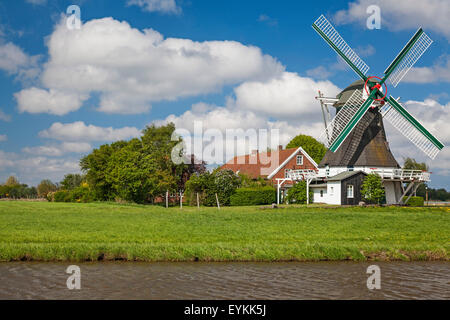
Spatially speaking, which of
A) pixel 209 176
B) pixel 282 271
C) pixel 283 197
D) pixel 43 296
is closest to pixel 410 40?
pixel 283 197

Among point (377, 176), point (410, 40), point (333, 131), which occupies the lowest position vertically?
point (377, 176)

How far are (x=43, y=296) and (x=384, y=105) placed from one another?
3495 cm

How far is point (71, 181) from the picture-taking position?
7800cm

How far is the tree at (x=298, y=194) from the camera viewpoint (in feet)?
137

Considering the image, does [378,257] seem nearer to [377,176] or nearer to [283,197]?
[377,176]

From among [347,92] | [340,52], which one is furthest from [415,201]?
[340,52]

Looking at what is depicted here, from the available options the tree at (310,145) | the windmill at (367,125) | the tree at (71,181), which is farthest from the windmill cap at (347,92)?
the tree at (71,181)

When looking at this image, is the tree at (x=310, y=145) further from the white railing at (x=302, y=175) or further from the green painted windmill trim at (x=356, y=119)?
the green painted windmill trim at (x=356, y=119)

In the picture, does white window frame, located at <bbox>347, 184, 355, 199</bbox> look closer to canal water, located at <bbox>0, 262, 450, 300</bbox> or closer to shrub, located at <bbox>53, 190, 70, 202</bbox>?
canal water, located at <bbox>0, 262, 450, 300</bbox>

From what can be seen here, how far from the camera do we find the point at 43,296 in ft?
30.9

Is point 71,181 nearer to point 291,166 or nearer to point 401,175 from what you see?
point 291,166

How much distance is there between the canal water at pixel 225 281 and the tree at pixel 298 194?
28306mm
